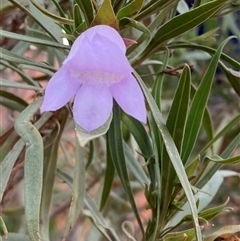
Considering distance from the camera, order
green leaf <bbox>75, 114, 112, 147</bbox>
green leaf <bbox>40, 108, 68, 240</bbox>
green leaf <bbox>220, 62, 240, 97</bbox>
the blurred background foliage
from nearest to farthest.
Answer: green leaf <bbox>75, 114, 112, 147</bbox> → the blurred background foliage → green leaf <bbox>220, 62, 240, 97</bbox> → green leaf <bbox>40, 108, 68, 240</bbox>

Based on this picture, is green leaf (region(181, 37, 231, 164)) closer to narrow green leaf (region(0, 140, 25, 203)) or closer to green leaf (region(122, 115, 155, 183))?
green leaf (region(122, 115, 155, 183))

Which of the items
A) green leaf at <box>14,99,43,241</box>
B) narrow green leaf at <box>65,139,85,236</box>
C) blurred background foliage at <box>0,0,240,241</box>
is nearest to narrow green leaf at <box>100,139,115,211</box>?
blurred background foliage at <box>0,0,240,241</box>

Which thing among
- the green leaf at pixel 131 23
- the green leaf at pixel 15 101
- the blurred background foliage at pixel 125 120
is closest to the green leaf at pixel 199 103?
the blurred background foliage at pixel 125 120

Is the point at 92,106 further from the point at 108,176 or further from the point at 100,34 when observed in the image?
the point at 108,176

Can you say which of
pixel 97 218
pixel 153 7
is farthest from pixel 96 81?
pixel 97 218

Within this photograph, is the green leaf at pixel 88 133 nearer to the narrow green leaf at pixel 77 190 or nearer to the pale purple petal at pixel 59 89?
the pale purple petal at pixel 59 89

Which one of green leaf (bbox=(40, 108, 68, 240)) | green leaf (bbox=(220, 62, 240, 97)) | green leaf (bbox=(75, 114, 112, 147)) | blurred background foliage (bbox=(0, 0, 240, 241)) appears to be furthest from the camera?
green leaf (bbox=(40, 108, 68, 240))

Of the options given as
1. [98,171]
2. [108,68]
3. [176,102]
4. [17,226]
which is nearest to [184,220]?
[176,102]
